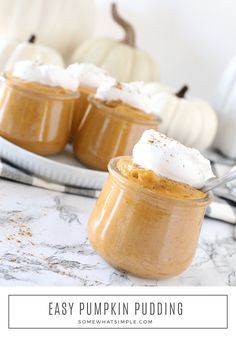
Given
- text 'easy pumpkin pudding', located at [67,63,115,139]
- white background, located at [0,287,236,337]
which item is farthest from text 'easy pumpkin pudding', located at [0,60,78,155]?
white background, located at [0,287,236,337]

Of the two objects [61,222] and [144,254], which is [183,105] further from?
[144,254]

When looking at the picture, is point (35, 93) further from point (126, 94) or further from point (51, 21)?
point (51, 21)

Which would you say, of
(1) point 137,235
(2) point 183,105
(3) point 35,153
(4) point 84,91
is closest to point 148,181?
(1) point 137,235

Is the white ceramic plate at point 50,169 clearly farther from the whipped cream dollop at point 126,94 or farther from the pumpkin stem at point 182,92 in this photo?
the pumpkin stem at point 182,92

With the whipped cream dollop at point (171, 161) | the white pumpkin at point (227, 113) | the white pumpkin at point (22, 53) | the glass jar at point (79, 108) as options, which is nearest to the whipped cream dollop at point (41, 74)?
the glass jar at point (79, 108)

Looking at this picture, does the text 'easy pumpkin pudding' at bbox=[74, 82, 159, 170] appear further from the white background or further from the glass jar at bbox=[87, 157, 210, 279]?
the white background

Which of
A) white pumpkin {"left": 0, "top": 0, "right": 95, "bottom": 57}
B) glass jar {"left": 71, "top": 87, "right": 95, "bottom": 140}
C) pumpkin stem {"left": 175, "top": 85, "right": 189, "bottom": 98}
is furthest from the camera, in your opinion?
white pumpkin {"left": 0, "top": 0, "right": 95, "bottom": 57}
